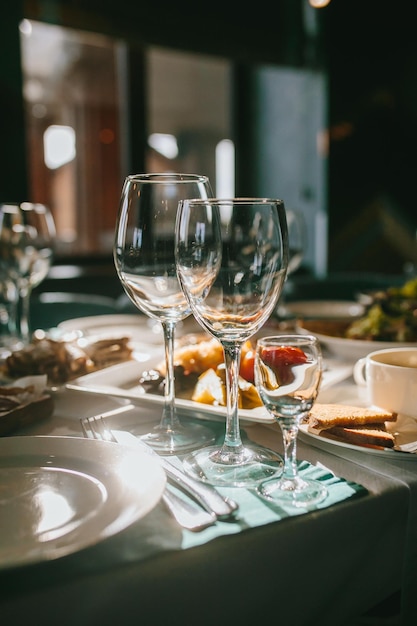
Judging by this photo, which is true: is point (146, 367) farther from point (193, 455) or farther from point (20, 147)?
point (20, 147)

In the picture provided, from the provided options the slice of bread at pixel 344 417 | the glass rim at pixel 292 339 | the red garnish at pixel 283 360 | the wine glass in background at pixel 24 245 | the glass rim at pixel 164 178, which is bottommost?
the slice of bread at pixel 344 417

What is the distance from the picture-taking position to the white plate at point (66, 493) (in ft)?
1.51

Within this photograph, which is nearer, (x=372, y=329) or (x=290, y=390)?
(x=290, y=390)

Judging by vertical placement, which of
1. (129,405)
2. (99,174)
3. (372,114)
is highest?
(372,114)

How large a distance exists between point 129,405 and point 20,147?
3.50 metres

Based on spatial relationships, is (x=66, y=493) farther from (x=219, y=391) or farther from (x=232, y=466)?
(x=219, y=391)

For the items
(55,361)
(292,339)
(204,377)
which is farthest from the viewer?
(55,361)

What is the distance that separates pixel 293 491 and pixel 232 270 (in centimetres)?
22

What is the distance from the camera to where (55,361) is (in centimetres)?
101

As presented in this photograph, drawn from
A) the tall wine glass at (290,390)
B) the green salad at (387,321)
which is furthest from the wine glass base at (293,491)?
the green salad at (387,321)

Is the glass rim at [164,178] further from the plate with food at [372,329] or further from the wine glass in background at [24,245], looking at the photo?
the wine glass in background at [24,245]

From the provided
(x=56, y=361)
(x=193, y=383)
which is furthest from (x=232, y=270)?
(x=56, y=361)

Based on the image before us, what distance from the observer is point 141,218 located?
0.74 meters

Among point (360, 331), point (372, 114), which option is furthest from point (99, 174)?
point (360, 331)
